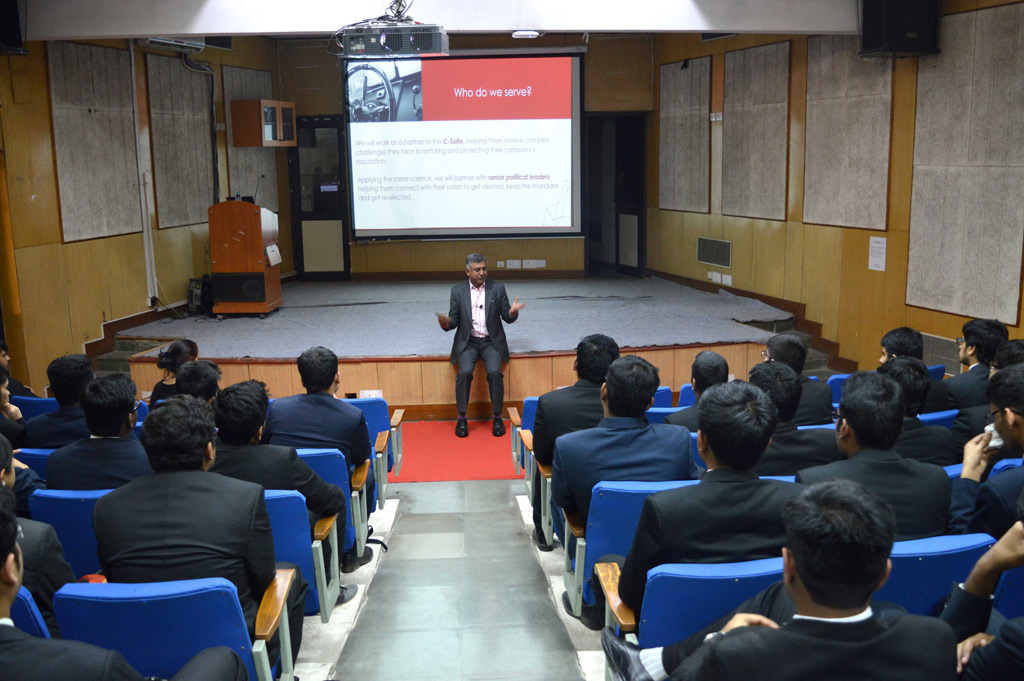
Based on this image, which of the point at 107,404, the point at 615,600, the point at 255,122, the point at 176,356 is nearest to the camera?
the point at 615,600

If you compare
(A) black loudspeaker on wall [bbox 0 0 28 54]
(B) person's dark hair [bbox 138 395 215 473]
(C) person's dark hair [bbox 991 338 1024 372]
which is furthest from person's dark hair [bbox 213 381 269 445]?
(A) black loudspeaker on wall [bbox 0 0 28 54]

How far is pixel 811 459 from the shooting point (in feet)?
9.55

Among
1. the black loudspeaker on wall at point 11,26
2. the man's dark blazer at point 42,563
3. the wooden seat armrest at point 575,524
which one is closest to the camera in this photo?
the man's dark blazer at point 42,563

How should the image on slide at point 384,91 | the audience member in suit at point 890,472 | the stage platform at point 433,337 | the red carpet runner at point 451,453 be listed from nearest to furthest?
the audience member in suit at point 890,472 → the red carpet runner at point 451,453 → the stage platform at point 433,337 → the image on slide at point 384,91

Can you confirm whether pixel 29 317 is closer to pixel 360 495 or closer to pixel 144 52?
pixel 144 52

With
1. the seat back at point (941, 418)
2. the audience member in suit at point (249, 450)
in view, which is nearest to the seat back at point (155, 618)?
the audience member in suit at point (249, 450)

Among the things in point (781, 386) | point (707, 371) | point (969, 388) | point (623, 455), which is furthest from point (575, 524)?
point (969, 388)

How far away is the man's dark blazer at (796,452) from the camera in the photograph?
2906 millimetres

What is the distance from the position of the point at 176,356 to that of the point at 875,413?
3.21 metres

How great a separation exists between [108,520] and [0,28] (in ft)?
17.2

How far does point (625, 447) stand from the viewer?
2844mm

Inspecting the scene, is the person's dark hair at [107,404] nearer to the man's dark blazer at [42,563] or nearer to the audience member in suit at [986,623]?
the man's dark blazer at [42,563]

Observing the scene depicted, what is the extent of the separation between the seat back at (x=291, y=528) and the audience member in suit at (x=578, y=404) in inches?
43.3

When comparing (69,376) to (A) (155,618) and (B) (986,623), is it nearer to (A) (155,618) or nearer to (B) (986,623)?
(A) (155,618)
